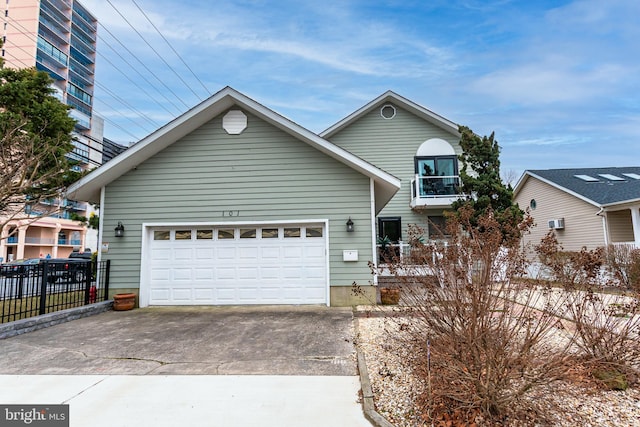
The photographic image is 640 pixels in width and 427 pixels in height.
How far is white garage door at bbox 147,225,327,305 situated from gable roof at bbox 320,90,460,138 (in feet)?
25.1

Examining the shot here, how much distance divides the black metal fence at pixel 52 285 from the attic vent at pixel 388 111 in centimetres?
1224

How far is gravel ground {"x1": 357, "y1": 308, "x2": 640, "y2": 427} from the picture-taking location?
2.87 metres

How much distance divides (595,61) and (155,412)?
1737 cm

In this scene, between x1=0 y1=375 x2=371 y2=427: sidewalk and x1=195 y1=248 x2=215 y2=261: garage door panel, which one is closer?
x1=0 y1=375 x2=371 y2=427: sidewalk

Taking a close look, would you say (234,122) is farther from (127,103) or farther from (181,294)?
(127,103)

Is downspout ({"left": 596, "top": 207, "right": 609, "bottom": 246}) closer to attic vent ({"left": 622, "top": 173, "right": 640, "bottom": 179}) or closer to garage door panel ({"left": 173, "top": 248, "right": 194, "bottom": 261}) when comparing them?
attic vent ({"left": 622, "top": 173, "right": 640, "bottom": 179})

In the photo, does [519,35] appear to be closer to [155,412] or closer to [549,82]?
[549,82]

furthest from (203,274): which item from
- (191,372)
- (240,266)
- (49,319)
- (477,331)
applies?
(477,331)

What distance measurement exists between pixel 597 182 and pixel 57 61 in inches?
2477

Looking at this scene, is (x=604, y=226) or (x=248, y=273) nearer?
(x=248, y=273)

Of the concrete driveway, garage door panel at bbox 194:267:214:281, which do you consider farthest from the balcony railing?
garage door panel at bbox 194:267:214:281

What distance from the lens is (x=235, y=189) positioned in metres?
8.90

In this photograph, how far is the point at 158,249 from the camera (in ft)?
29.3

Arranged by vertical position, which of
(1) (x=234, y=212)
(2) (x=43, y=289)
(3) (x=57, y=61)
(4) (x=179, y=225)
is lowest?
(2) (x=43, y=289)
